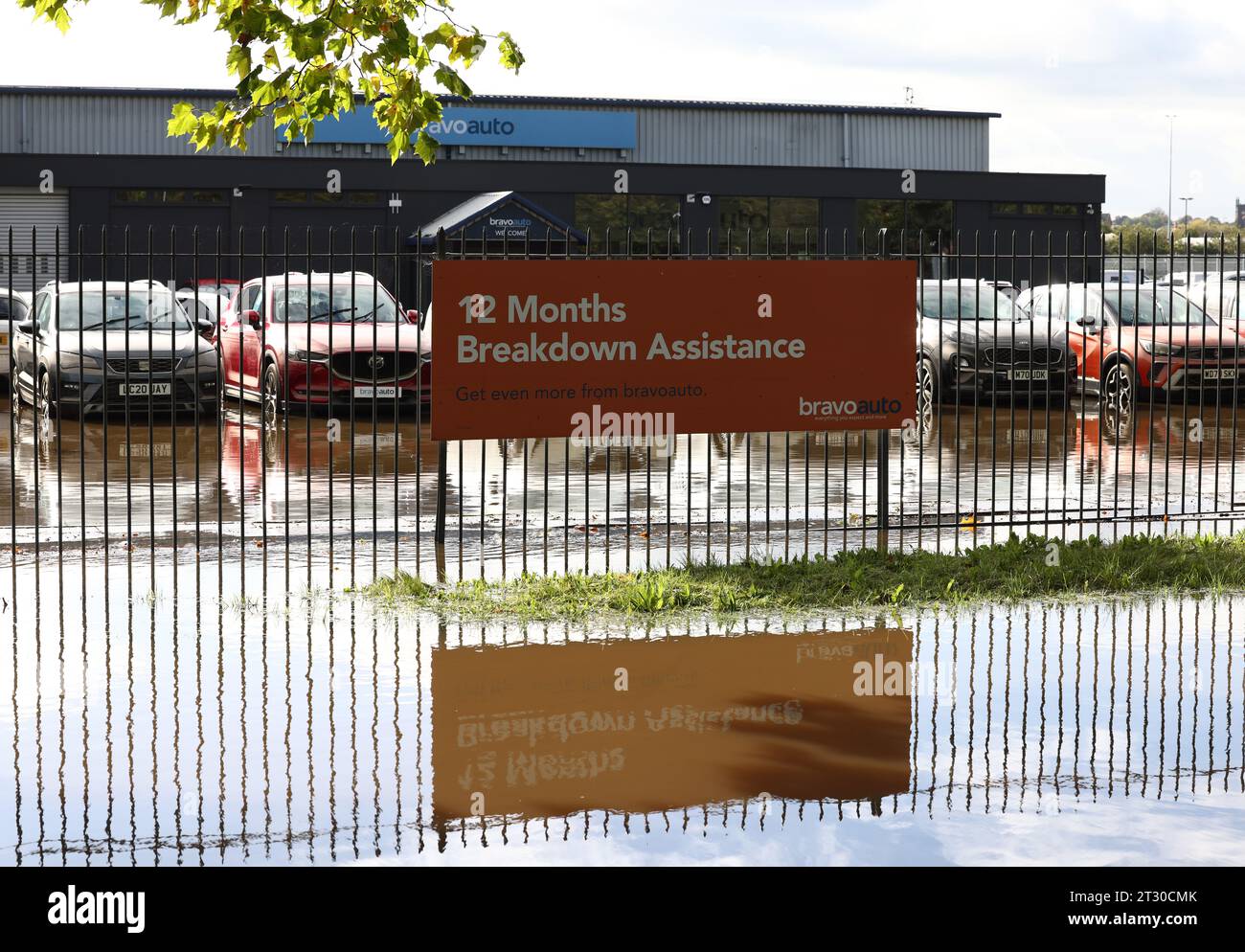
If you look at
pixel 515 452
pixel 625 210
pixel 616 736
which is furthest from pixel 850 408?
pixel 625 210

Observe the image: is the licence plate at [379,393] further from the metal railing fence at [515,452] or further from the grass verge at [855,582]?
the grass verge at [855,582]

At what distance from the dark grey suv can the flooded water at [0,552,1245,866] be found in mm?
10616

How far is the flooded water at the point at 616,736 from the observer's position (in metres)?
5.90

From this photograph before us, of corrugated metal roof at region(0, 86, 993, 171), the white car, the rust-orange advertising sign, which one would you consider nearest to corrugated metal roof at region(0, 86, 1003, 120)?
corrugated metal roof at region(0, 86, 993, 171)

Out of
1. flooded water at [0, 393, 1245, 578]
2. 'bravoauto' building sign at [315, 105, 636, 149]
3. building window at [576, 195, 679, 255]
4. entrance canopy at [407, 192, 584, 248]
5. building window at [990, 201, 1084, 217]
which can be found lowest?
flooded water at [0, 393, 1245, 578]

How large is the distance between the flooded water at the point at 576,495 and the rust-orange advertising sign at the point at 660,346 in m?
0.42

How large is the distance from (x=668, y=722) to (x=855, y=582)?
2.84 meters

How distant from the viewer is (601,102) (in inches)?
2224

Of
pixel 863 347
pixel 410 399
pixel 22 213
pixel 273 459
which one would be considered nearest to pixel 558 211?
pixel 22 213

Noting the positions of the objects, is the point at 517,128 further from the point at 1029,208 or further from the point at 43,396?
the point at 43,396

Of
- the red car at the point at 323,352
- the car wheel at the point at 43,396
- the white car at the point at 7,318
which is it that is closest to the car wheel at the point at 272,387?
the red car at the point at 323,352

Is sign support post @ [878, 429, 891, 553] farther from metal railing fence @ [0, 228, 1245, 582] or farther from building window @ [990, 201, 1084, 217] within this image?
building window @ [990, 201, 1084, 217]

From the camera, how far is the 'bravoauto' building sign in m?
52.9

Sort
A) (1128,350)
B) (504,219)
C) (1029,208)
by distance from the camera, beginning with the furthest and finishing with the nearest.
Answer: (1029,208)
(504,219)
(1128,350)
